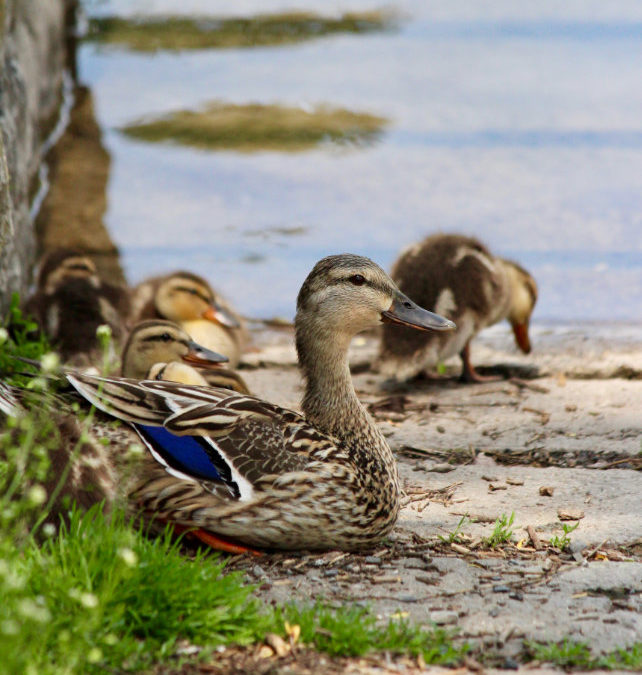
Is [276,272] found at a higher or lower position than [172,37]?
lower

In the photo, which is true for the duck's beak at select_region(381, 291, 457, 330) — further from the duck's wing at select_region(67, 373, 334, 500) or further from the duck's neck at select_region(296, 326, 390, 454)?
the duck's wing at select_region(67, 373, 334, 500)

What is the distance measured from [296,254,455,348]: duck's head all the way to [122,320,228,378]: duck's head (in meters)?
1.24

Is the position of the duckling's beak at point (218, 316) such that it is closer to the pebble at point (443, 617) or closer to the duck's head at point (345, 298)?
the duck's head at point (345, 298)

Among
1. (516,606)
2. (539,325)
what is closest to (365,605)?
(516,606)

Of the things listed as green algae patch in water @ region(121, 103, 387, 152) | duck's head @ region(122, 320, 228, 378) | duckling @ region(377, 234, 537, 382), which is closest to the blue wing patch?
duck's head @ region(122, 320, 228, 378)

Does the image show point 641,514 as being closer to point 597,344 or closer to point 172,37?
point 597,344

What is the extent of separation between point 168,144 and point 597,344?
536 cm

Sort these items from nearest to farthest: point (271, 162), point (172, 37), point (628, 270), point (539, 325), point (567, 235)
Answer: point (539, 325) → point (628, 270) → point (567, 235) → point (271, 162) → point (172, 37)

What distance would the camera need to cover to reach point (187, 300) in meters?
6.34

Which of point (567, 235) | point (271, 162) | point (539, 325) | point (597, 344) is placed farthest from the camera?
point (271, 162)

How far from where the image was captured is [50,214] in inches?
345

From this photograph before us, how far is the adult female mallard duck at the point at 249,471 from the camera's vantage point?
363 cm

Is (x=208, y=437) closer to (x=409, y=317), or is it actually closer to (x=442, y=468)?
(x=409, y=317)

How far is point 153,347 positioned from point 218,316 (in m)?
1.23
